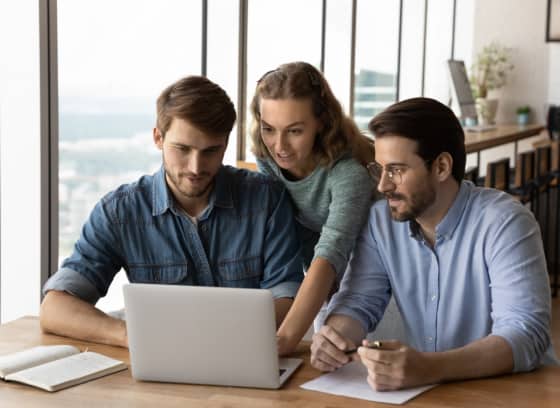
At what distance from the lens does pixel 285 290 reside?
2309 mm

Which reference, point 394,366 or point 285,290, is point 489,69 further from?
point 394,366

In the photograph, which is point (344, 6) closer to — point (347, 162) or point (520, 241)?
point (347, 162)

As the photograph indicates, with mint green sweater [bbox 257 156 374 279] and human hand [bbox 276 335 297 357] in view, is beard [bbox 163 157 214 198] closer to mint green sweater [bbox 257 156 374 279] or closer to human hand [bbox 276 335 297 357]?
mint green sweater [bbox 257 156 374 279]

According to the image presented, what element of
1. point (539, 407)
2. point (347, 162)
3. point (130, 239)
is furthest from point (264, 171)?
point (539, 407)

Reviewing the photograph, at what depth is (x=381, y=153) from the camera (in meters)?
2.16

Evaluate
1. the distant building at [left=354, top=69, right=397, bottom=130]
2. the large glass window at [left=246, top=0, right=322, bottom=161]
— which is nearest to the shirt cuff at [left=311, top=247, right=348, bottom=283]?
the large glass window at [left=246, top=0, right=322, bottom=161]

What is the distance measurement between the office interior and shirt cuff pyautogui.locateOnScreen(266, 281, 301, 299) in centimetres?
86

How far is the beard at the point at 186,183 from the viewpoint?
226 centimetres

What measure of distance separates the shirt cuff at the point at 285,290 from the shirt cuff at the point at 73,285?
0.46m

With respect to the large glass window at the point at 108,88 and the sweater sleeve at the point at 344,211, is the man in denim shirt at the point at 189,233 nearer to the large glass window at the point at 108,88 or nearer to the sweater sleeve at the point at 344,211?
the sweater sleeve at the point at 344,211

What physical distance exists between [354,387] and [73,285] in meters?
0.83

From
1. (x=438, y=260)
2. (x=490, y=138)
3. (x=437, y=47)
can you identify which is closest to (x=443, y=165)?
(x=438, y=260)

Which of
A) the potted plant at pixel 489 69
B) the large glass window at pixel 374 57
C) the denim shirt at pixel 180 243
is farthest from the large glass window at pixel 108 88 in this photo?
the potted plant at pixel 489 69

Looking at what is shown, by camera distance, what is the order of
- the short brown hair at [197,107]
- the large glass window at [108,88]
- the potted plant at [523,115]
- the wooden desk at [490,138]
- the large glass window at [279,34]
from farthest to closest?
the potted plant at [523,115] → the wooden desk at [490,138] → the large glass window at [279,34] → the large glass window at [108,88] → the short brown hair at [197,107]
